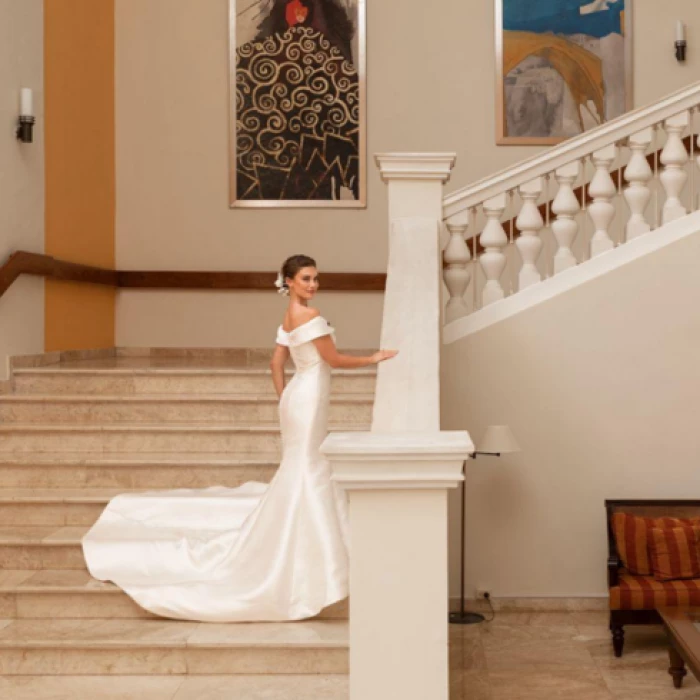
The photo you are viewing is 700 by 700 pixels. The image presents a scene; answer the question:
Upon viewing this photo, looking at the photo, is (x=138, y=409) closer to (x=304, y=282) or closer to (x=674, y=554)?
(x=304, y=282)

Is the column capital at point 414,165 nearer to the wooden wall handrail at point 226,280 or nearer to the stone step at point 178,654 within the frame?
the stone step at point 178,654

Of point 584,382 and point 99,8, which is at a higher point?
point 99,8

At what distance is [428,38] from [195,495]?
521 centimetres

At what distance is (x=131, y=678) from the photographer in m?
4.36

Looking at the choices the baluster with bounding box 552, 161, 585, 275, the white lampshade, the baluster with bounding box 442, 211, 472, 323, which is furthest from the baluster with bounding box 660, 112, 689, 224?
the white lampshade

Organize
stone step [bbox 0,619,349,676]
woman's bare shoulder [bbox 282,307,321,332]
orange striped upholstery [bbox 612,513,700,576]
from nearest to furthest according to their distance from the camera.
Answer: stone step [bbox 0,619,349,676]
woman's bare shoulder [bbox 282,307,321,332]
orange striped upholstery [bbox 612,513,700,576]

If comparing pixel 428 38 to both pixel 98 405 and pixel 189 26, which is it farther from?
pixel 98 405

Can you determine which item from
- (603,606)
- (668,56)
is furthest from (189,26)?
(603,606)

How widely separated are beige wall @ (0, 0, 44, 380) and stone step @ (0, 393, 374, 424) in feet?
1.38

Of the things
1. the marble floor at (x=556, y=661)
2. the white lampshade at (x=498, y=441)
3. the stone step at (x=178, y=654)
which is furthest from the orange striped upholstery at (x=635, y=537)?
the stone step at (x=178, y=654)

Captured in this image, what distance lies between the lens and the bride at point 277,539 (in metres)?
4.62

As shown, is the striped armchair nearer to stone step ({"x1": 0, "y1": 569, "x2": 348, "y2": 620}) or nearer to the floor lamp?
the floor lamp

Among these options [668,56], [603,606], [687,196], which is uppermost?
[668,56]

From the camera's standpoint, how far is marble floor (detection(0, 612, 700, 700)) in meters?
4.22
